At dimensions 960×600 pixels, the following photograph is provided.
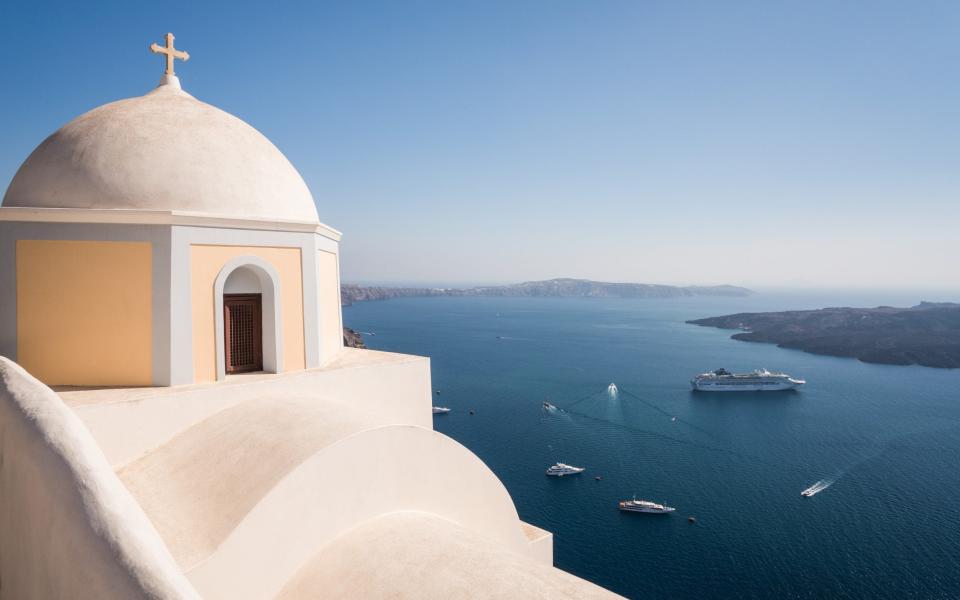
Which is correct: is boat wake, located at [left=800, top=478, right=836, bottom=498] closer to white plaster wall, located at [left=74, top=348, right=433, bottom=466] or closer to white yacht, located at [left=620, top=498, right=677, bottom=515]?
white yacht, located at [left=620, top=498, right=677, bottom=515]

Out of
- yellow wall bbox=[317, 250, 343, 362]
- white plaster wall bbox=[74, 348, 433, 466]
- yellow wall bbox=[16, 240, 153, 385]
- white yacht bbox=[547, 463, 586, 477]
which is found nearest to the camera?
white plaster wall bbox=[74, 348, 433, 466]

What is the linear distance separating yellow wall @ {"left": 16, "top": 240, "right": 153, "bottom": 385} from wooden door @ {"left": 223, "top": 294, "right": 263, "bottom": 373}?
2.83ft

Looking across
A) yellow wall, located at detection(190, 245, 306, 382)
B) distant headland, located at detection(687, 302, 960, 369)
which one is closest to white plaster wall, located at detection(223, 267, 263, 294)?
yellow wall, located at detection(190, 245, 306, 382)

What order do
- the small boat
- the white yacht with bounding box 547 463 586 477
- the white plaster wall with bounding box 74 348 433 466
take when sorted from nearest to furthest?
the white plaster wall with bounding box 74 348 433 466, the small boat, the white yacht with bounding box 547 463 586 477

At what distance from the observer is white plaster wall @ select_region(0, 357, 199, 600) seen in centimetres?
210

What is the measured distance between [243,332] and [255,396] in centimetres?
101

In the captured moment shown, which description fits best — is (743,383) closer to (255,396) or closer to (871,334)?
(871,334)

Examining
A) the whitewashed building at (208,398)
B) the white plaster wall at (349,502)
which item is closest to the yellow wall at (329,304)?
the whitewashed building at (208,398)

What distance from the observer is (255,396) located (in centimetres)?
617

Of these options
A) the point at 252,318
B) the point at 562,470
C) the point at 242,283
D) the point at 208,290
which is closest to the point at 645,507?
the point at 562,470

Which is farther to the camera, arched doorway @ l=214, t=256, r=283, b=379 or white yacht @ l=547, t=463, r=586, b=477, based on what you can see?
white yacht @ l=547, t=463, r=586, b=477

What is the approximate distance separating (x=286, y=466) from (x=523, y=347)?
6460 cm

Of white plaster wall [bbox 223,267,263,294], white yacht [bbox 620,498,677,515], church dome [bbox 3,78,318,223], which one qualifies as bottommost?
white yacht [bbox 620,498,677,515]

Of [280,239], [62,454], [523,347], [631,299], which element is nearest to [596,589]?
[62,454]
